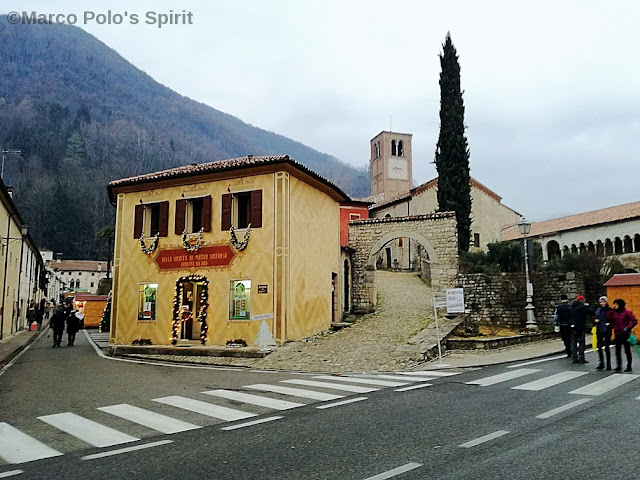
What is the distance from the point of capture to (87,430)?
6.86 m

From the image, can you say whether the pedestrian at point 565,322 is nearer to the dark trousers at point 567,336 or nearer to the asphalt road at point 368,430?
the dark trousers at point 567,336

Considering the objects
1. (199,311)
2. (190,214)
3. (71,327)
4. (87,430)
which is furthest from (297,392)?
(71,327)

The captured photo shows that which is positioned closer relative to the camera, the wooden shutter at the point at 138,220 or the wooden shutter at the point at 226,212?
the wooden shutter at the point at 226,212

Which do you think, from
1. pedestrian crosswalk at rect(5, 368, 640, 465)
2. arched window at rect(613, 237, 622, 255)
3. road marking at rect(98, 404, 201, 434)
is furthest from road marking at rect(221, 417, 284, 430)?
arched window at rect(613, 237, 622, 255)

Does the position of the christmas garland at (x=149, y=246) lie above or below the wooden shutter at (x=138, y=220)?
below

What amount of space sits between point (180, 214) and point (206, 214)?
1.32 meters

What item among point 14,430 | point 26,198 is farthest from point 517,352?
point 26,198

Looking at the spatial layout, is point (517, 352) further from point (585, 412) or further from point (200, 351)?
point (200, 351)

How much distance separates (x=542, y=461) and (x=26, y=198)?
116 meters

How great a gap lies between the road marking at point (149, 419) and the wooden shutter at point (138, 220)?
14373 mm

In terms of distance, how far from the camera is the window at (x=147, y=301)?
21.1 meters

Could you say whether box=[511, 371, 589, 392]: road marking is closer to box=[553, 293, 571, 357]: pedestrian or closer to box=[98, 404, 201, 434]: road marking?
box=[553, 293, 571, 357]: pedestrian

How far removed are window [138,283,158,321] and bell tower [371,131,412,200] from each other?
168ft

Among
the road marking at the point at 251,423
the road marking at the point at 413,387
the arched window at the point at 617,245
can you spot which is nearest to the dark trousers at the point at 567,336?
the road marking at the point at 413,387
